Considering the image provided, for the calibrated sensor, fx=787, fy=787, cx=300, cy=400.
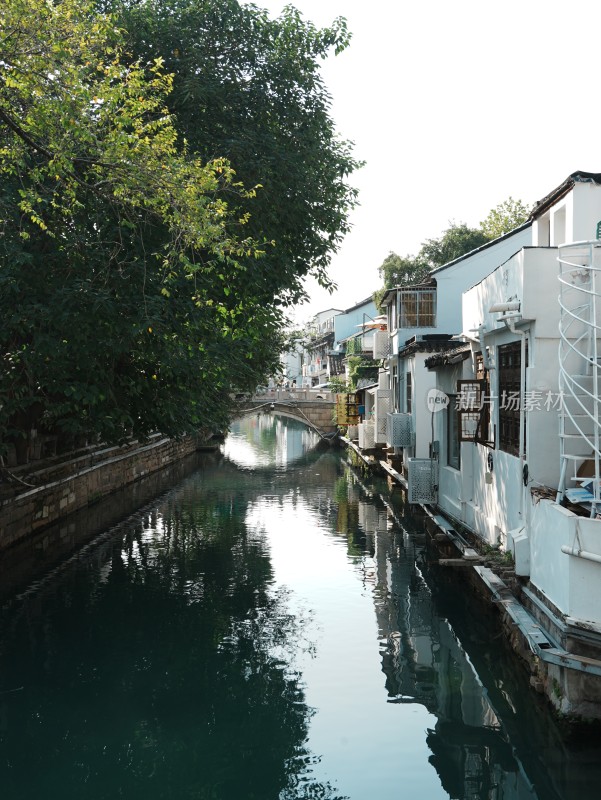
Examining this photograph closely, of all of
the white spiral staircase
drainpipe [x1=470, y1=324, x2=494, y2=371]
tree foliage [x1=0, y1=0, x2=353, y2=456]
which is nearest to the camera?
the white spiral staircase

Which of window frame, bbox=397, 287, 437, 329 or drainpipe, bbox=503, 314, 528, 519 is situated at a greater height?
window frame, bbox=397, 287, 437, 329

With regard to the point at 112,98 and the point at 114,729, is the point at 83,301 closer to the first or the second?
the point at 112,98

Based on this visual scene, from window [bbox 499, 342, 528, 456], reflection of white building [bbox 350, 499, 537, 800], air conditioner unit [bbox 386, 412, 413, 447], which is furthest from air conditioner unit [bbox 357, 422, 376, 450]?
window [bbox 499, 342, 528, 456]

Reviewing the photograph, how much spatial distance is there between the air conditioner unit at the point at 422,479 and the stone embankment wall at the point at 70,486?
6209 millimetres

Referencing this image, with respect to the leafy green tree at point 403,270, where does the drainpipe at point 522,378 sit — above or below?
below

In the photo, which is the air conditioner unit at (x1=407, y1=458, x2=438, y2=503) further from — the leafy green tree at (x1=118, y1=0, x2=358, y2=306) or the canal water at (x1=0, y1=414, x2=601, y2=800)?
the leafy green tree at (x1=118, y1=0, x2=358, y2=306)

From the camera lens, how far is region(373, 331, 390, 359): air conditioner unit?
105 feet

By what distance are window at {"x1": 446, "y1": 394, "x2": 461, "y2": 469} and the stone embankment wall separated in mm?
6989

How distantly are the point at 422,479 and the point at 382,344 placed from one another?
12.5 meters

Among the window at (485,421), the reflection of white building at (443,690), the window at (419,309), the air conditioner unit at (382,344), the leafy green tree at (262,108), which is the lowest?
the reflection of white building at (443,690)

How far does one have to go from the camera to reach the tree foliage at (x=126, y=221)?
10.4 meters

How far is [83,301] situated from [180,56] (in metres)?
7.15

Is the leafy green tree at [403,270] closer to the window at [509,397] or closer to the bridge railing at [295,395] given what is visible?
the bridge railing at [295,395]

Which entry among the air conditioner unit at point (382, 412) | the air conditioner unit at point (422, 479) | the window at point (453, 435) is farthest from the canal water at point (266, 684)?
the air conditioner unit at point (382, 412)
